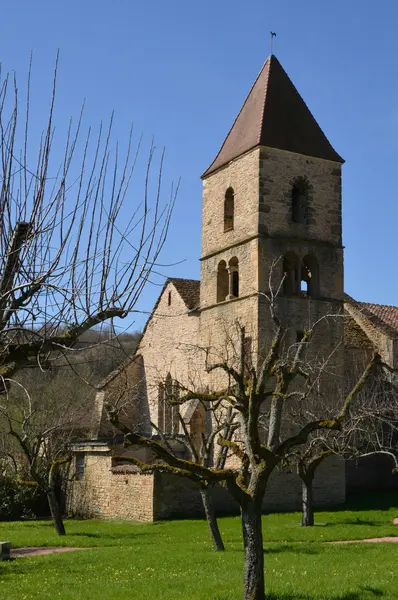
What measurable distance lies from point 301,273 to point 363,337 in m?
5.04

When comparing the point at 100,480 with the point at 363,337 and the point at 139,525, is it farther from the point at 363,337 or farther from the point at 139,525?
the point at 363,337

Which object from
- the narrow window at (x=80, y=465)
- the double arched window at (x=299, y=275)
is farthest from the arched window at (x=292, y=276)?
the narrow window at (x=80, y=465)

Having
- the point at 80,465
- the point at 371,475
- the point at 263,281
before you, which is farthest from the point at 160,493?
the point at 371,475

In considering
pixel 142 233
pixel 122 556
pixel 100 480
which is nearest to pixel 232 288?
pixel 100 480

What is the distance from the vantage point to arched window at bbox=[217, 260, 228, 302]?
30.2 meters

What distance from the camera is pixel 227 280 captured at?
1198 inches

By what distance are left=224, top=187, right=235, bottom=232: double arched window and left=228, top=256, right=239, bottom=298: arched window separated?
1504 mm

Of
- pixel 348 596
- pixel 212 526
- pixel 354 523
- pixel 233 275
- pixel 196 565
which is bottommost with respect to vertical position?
pixel 354 523

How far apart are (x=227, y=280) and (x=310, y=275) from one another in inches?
127

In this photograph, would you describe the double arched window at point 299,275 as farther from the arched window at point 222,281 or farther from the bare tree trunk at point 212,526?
the bare tree trunk at point 212,526

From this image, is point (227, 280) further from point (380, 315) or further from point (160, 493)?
point (160, 493)

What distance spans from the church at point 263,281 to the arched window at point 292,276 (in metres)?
0.04

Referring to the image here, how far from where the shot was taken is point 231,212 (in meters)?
30.6

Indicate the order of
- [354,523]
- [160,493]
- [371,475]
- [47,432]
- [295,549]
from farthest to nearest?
[371,475]
[160,493]
[354,523]
[47,432]
[295,549]
